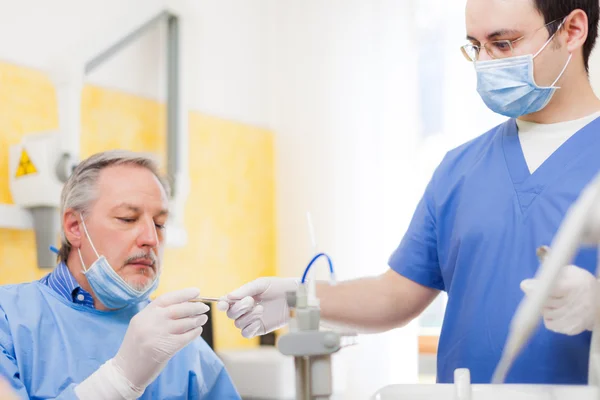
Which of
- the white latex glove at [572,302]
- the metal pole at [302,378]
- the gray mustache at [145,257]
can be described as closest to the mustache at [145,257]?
the gray mustache at [145,257]

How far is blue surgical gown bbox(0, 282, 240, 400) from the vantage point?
52.7 inches

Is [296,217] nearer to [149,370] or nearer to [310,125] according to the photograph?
[310,125]

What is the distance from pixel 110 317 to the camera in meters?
1.54

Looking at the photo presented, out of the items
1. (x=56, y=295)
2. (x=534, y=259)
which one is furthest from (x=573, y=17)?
(x=56, y=295)

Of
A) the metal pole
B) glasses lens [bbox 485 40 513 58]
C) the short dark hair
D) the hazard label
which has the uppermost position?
the short dark hair

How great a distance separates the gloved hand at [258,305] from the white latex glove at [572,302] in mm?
548

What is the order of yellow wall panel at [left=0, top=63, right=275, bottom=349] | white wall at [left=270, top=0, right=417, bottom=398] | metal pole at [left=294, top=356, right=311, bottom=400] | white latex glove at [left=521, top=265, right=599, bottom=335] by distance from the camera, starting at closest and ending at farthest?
1. metal pole at [left=294, top=356, right=311, bottom=400]
2. white latex glove at [left=521, top=265, right=599, bottom=335]
3. yellow wall panel at [left=0, top=63, right=275, bottom=349]
4. white wall at [left=270, top=0, right=417, bottom=398]

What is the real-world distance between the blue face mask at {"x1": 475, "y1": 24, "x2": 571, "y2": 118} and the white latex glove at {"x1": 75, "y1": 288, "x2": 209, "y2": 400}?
0.71 m

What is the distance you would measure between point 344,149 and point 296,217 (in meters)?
0.40

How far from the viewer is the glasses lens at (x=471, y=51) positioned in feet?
4.76

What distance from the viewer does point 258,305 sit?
140 cm

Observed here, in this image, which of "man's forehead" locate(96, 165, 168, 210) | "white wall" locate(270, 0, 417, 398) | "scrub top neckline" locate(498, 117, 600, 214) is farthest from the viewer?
"white wall" locate(270, 0, 417, 398)

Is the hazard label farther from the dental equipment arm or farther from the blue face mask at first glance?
the dental equipment arm

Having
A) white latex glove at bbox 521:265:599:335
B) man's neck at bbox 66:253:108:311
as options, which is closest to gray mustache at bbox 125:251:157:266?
man's neck at bbox 66:253:108:311
